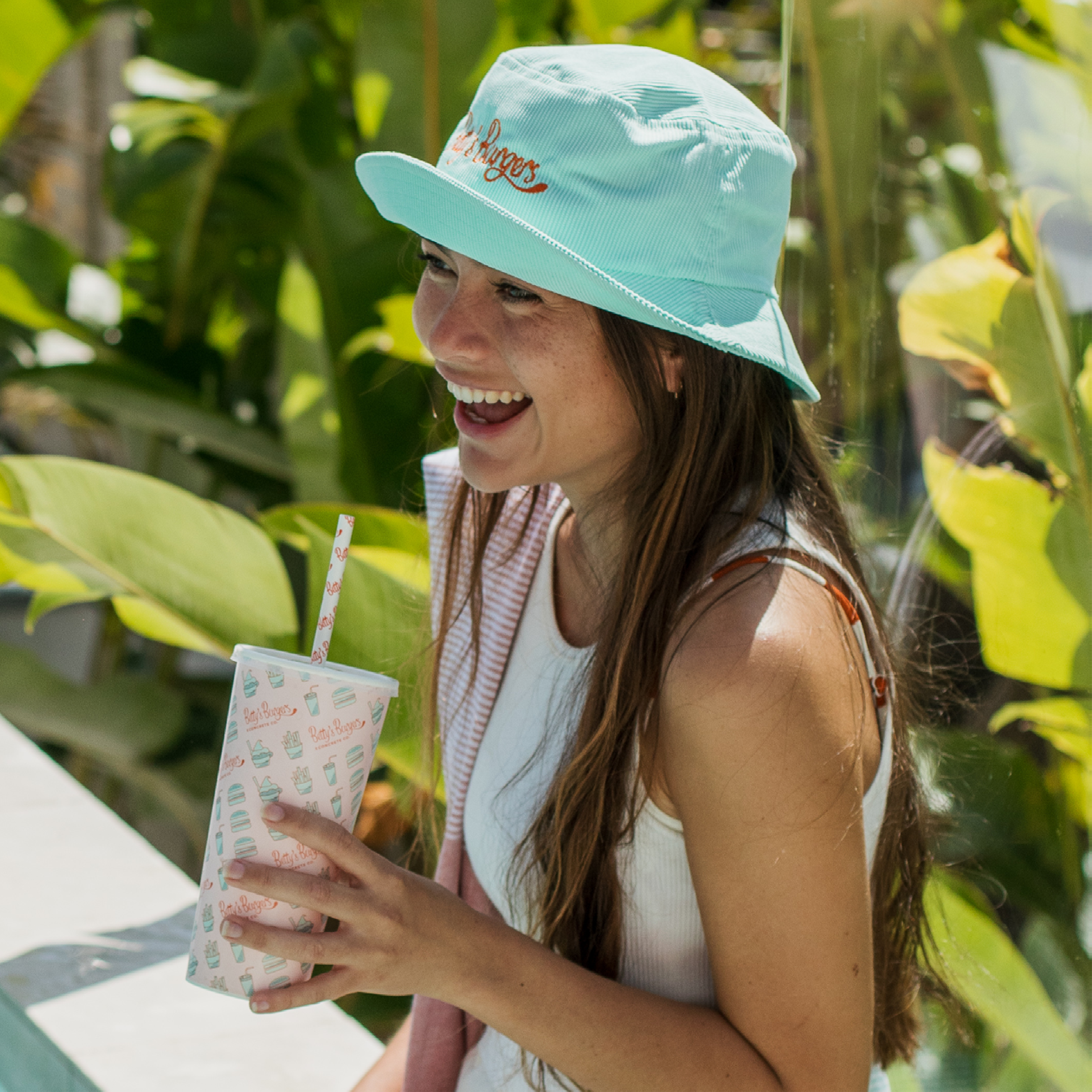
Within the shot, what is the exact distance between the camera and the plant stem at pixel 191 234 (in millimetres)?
2621

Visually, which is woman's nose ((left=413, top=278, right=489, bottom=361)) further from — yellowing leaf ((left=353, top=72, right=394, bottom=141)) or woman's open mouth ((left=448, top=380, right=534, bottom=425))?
yellowing leaf ((left=353, top=72, right=394, bottom=141))

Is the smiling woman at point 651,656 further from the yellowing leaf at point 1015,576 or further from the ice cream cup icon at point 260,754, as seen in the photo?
the yellowing leaf at point 1015,576

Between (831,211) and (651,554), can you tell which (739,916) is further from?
(831,211)

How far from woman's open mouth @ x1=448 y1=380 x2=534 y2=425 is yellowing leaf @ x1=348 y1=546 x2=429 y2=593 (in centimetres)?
58

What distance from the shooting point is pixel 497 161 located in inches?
35.1

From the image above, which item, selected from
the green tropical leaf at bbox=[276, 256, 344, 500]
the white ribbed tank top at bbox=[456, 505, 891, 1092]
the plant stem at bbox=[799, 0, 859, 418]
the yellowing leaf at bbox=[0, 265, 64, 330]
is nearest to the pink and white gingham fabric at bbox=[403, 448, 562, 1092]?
the white ribbed tank top at bbox=[456, 505, 891, 1092]

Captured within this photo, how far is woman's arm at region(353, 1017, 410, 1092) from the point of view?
1.21 meters

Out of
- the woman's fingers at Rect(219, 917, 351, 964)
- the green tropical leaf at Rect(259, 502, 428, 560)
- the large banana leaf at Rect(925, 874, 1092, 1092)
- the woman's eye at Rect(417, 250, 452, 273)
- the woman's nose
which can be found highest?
the woman's eye at Rect(417, 250, 452, 273)

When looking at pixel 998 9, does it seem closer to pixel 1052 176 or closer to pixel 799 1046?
pixel 1052 176

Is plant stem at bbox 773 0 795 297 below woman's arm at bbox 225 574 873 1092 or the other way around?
the other way around

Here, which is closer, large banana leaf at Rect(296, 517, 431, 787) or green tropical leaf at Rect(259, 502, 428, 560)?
large banana leaf at Rect(296, 517, 431, 787)

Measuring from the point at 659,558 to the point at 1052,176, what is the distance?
1.82ft

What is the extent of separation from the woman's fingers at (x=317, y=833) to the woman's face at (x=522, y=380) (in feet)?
1.06

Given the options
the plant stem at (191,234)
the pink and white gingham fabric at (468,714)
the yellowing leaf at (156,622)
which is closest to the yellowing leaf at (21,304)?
the plant stem at (191,234)
